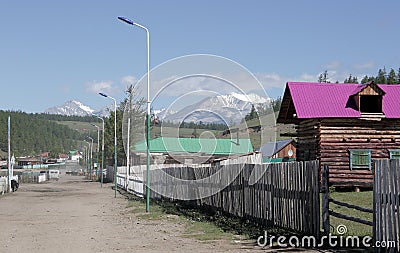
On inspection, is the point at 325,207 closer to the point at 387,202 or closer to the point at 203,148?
the point at 387,202

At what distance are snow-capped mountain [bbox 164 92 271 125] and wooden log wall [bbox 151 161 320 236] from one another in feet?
7.02

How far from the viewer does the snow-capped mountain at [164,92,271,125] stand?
22409mm

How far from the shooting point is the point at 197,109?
23.4 meters

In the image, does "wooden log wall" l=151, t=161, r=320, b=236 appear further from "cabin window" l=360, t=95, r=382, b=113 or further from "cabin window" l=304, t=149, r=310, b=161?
"cabin window" l=360, t=95, r=382, b=113

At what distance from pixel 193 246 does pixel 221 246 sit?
75 centimetres

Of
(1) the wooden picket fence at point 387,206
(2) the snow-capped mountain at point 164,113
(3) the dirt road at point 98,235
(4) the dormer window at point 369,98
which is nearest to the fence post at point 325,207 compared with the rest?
(3) the dirt road at point 98,235

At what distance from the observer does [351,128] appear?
109 ft

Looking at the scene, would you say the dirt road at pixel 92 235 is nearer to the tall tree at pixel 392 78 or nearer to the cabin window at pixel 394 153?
the cabin window at pixel 394 153

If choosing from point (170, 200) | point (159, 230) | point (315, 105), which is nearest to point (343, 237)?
point (159, 230)

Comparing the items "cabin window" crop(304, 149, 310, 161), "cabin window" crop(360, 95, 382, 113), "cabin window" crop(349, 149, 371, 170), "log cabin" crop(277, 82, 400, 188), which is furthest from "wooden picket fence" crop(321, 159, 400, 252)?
"cabin window" crop(304, 149, 310, 161)

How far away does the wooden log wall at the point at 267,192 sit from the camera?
45.5 ft

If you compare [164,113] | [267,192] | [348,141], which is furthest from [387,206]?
[348,141]

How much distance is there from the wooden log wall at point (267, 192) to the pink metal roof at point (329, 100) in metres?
10.7

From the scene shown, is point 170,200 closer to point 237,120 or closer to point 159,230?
point 237,120
